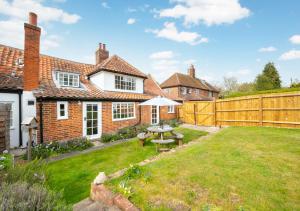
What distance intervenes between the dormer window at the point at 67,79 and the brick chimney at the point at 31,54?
197 cm

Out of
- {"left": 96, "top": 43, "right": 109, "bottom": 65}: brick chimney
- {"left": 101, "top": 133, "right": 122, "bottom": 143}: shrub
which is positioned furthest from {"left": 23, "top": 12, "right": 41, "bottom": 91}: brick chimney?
{"left": 96, "top": 43, "right": 109, "bottom": 65}: brick chimney

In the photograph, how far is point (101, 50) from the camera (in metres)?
17.2

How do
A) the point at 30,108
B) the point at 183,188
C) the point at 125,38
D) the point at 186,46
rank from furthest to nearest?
the point at 186,46 < the point at 125,38 < the point at 30,108 < the point at 183,188

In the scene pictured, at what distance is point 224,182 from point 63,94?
10017mm

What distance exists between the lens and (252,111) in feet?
40.0

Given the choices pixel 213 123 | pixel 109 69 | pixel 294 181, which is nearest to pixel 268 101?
pixel 213 123

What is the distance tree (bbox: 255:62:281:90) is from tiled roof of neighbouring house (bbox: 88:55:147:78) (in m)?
24.0

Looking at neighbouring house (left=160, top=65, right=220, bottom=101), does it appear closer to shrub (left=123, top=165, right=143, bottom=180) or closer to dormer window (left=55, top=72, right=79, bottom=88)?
dormer window (left=55, top=72, right=79, bottom=88)

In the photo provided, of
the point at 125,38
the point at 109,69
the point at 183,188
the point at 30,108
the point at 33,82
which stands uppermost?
the point at 125,38

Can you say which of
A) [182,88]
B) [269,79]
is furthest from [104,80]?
[269,79]

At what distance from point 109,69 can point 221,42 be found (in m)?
12.6

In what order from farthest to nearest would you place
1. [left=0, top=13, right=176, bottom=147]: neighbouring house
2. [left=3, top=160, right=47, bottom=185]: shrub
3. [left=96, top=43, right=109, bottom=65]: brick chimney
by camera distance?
[left=96, top=43, right=109, bottom=65]: brick chimney → [left=0, top=13, right=176, bottom=147]: neighbouring house → [left=3, top=160, right=47, bottom=185]: shrub

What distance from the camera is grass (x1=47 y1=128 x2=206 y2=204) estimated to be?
16.7ft

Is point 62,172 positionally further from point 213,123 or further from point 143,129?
point 213,123
